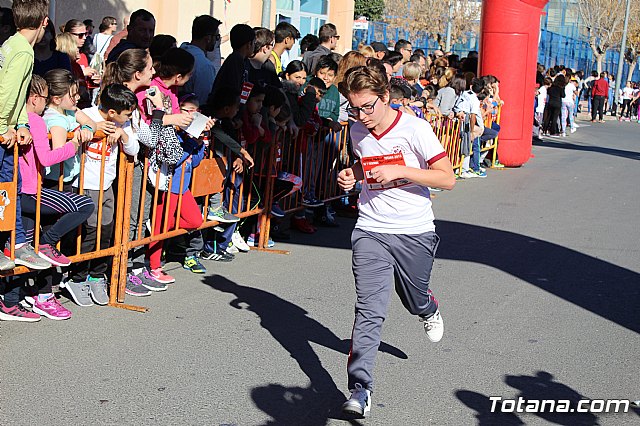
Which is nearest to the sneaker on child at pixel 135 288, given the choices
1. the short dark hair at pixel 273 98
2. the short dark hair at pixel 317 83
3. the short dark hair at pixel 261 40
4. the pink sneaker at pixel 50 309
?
the pink sneaker at pixel 50 309

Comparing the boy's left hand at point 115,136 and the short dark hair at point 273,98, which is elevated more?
the short dark hair at point 273,98

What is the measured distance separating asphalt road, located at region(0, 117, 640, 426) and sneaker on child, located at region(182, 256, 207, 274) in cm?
14

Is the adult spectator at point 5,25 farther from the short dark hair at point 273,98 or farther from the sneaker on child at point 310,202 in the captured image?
the sneaker on child at point 310,202

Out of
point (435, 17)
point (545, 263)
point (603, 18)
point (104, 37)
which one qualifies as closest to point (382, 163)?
point (545, 263)

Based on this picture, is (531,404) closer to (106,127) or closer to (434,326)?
(434,326)

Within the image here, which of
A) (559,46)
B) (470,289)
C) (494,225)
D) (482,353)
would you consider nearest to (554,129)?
(494,225)

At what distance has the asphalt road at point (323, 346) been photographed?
5.10 m

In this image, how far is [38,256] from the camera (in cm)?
612

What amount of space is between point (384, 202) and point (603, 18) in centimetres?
5813

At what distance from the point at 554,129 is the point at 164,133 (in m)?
22.5

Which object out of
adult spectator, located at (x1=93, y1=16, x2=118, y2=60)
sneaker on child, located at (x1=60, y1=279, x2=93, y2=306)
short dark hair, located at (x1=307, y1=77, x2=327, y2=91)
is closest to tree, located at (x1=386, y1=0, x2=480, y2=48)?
adult spectator, located at (x1=93, y1=16, x2=118, y2=60)

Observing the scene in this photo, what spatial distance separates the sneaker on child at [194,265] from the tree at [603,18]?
52.8 meters

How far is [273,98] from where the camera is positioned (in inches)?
358

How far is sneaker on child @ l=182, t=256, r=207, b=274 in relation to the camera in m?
8.16
